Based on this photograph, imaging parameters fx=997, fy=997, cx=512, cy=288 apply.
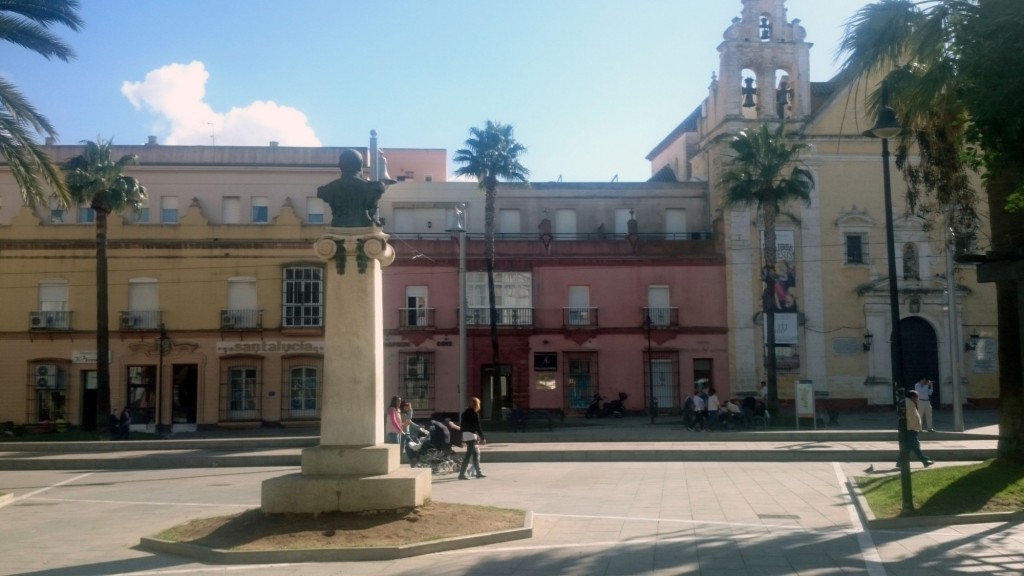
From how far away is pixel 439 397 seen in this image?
4472 centimetres

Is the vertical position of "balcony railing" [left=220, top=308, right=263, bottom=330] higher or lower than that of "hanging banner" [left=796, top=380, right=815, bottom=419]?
higher

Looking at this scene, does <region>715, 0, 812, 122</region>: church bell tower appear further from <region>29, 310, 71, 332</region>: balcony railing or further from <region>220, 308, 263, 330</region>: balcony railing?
<region>29, 310, 71, 332</region>: balcony railing

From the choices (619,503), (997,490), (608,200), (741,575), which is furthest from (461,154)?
(741,575)

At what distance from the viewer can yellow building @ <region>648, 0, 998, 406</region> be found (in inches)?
1816

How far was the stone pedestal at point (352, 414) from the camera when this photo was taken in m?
13.2

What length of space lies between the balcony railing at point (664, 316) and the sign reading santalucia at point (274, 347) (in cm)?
1499

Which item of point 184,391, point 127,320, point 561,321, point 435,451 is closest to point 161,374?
point 184,391

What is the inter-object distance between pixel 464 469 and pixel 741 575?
1104 centimetres

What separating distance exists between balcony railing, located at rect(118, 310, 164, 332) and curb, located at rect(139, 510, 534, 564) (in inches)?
1313

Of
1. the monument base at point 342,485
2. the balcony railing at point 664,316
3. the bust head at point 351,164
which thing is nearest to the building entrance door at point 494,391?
the balcony railing at point 664,316

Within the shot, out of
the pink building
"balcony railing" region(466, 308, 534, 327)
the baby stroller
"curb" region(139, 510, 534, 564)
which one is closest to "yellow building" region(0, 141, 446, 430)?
the pink building

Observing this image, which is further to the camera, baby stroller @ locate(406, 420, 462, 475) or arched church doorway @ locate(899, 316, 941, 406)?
arched church doorway @ locate(899, 316, 941, 406)

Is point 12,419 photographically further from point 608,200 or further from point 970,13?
point 970,13

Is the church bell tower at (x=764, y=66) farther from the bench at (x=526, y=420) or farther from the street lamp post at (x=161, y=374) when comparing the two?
the street lamp post at (x=161, y=374)
